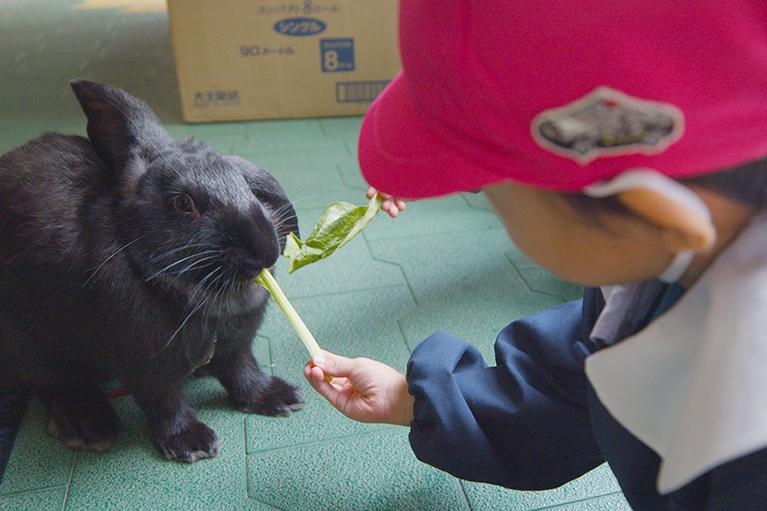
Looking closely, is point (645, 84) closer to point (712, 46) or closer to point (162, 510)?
point (712, 46)

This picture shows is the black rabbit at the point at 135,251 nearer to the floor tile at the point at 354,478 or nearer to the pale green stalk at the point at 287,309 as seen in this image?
the pale green stalk at the point at 287,309

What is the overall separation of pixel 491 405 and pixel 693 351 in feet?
1.63

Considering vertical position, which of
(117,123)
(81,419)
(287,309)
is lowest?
(81,419)

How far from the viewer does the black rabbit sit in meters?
1.12

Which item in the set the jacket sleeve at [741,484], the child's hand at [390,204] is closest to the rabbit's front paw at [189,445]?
the child's hand at [390,204]

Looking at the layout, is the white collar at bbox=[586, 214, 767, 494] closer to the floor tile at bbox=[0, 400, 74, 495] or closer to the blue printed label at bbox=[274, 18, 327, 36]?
→ the floor tile at bbox=[0, 400, 74, 495]

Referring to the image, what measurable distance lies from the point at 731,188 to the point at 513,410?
61 centimetres

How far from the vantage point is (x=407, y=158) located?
0.67 meters

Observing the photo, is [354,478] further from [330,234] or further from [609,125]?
[609,125]

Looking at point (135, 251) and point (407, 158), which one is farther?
point (135, 251)

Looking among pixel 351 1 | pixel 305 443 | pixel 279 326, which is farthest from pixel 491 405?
pixel 351 1

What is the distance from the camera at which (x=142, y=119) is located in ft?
4.03

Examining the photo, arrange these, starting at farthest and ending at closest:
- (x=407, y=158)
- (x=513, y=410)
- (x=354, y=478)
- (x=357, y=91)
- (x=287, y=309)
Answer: (x=357, y=91), (x=354, y=478), (x=287, y=309), (x=513, y=410), (x=407, y=158)

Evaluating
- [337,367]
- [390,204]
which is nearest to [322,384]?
[337,367]
